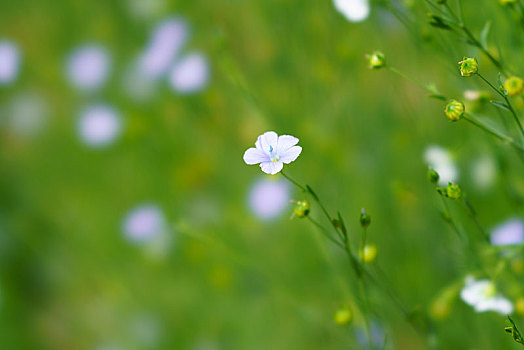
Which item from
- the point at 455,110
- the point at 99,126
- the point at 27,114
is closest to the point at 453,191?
the point at 455,110

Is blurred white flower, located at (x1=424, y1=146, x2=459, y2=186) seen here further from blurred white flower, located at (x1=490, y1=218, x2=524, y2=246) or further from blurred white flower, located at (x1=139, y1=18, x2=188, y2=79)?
blurred white flower, located at (x1=139, y1=18, x2=188, y2=79)

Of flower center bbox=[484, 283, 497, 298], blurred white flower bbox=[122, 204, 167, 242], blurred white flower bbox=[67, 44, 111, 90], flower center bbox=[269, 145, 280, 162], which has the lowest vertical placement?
flower center bbox=[484, 283, 497, 298]

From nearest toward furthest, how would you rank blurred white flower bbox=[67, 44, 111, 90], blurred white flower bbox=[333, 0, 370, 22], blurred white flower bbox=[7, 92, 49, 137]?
blurred white flower bbox=[333, 0, 370, 22], blurred white flower bbox=[67, 44, 111, 90], blurred white flower bbox=[7, 92, 49, 137]

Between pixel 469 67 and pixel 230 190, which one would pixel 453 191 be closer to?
pixel 469 67

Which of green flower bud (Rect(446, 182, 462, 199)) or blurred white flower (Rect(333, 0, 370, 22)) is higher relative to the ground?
blurred white flower (Rect(333, 0, 370, 22))

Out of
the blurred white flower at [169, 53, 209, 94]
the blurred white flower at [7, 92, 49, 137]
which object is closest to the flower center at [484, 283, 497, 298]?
the blurred white flower at [169, 53, 209, 94]

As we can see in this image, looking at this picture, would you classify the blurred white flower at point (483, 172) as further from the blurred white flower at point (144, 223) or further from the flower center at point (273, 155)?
the blurred white flower at point (144, 223)
